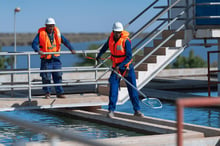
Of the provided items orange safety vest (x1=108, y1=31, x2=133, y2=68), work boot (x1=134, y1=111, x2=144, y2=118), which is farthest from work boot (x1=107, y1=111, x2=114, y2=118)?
orange safety vest (x1=108, y1=31, x2=133, y2=68)

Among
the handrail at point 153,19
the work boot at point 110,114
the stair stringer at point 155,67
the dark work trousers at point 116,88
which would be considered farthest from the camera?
the handrail at point 153,19

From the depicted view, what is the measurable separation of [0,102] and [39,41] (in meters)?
1.56

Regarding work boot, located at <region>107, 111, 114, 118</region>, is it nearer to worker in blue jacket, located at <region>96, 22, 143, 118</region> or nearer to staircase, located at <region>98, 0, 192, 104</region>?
worker in blue jacket, located at <region>96, 22, 143, 118</region>

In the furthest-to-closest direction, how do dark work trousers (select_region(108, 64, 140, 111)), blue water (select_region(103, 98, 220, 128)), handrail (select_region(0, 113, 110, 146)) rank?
blue water (select_region(103, 98, 220, 128))
dark work trousers (select_region(108, 64, 140, 111))
handrail (select_region(0, 113, 110, 146))

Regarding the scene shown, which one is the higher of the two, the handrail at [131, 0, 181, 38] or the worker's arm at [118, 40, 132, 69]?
the handrail at [131, 0, 181, 38]

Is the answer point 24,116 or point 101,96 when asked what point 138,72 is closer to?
point 101,96

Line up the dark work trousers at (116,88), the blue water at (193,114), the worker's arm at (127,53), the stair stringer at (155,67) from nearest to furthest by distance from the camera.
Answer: the worker's arm at (127,53) → the dark work trousers at (116,88) → the blue water at (193,114) → the stair stringer at (155,67)

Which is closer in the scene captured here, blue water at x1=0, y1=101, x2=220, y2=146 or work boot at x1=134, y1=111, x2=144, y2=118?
blue water at x1=0, y1=101, x2=220, y2=146

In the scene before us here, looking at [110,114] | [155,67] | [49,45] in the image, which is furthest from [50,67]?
[155,67]

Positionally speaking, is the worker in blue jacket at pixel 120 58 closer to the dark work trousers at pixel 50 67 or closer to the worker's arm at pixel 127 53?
the worker's arm at pixel 127 53

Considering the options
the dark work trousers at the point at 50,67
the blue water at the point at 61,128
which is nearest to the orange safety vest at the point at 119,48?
the blue water at the point at 61,128

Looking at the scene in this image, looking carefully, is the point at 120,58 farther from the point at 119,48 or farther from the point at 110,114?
the point at 110,114

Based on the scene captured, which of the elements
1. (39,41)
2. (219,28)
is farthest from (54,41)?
(219,28)

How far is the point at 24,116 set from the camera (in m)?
15.7
